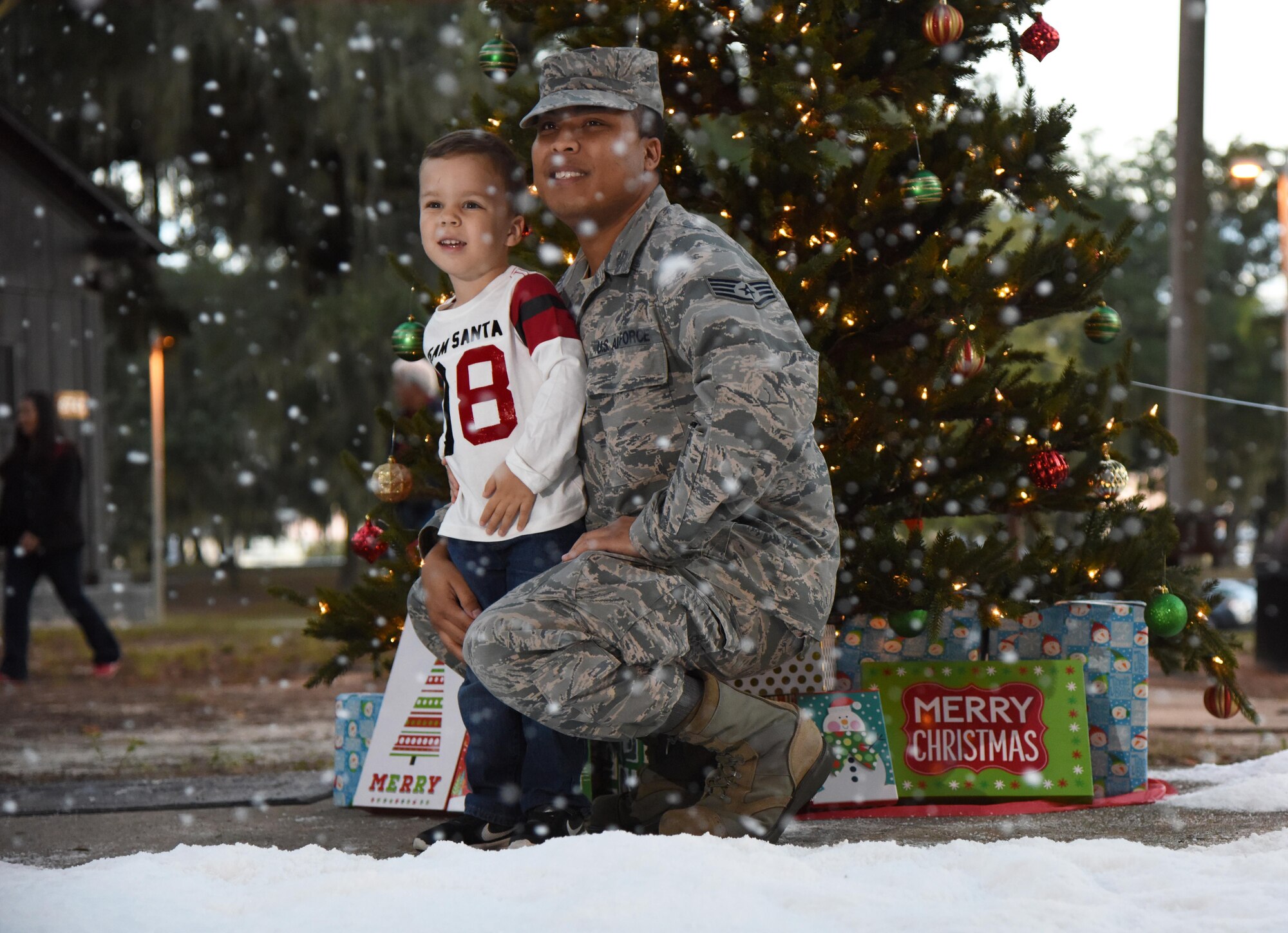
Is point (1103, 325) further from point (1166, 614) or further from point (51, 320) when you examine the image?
point (51, 320)

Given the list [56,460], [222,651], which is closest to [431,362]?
[56,460]

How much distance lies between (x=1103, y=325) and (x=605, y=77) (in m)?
2.11

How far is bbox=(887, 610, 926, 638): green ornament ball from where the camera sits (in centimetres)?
405

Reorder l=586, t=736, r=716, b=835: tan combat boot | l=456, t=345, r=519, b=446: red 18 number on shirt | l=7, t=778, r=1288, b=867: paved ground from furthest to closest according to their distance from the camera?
l=7, t=778, r=1288, b=867: paved ground → l=586, t=736, r=716, b=835: tan combat boot → l=456, t=345, r=519, b=446: red 18 number on shirt

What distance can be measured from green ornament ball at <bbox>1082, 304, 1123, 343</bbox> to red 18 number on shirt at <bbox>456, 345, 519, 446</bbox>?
2.21 m

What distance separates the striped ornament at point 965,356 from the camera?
4.02 meters

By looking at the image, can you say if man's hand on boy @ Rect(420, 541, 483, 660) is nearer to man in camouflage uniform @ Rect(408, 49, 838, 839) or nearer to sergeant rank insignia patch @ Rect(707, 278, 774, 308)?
man in camouflage uniform @ Rect(408, 49, 838, 839)

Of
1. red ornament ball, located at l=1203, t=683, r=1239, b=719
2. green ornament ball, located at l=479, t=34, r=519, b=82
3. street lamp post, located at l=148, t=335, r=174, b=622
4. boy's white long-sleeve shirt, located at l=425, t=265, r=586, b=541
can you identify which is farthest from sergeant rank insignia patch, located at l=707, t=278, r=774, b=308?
street lamp post, located at l=148, t=335, r=174, b=622

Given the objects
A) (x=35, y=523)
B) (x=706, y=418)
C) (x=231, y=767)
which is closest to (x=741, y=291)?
(x=706, y=418)

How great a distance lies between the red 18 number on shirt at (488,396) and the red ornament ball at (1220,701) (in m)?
2.54

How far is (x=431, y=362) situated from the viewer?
3.48 meters

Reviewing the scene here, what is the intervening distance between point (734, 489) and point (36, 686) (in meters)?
7.79

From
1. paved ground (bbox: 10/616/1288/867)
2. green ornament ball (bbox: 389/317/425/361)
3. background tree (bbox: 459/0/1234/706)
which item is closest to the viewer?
paved ground (bbox: 10/616/1288/867)

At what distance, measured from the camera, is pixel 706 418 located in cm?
296
